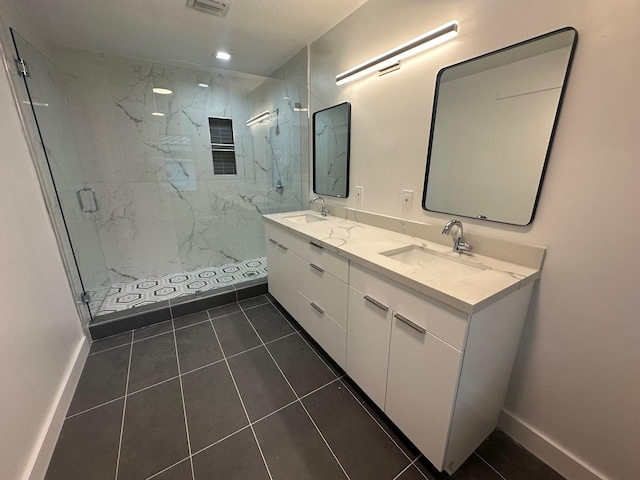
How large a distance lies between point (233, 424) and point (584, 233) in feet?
5.81

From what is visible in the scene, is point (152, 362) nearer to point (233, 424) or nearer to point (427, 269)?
point (233, 424)

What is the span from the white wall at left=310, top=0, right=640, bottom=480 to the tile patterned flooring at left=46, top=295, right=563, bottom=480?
0.99 feet

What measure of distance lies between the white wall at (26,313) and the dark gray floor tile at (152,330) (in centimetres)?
36

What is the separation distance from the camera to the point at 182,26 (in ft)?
6.11

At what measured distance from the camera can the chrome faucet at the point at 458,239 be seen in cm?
126

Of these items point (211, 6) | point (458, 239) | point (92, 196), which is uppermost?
point (211, 6)

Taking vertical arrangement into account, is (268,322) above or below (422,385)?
below

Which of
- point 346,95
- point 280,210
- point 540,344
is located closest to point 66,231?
point 280,210

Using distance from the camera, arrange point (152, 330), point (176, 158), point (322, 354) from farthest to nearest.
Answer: point (176, 158)
point (152, 330)
point (322, 354)

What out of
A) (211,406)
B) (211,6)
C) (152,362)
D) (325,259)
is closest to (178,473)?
(211,406)

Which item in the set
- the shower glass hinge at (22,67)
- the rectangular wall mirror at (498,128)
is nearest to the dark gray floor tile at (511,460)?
the rectangular wall mirror at (498,128)

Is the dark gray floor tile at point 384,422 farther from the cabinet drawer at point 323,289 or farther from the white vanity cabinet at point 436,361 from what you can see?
the cabinet drawer at point 323,289

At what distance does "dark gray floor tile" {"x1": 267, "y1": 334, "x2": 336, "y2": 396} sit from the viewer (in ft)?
5.08

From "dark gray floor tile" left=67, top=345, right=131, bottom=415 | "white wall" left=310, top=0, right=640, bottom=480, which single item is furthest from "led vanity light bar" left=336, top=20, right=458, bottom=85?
"dark gray floor tile" left=67, top=345, right=131, bottom=415
